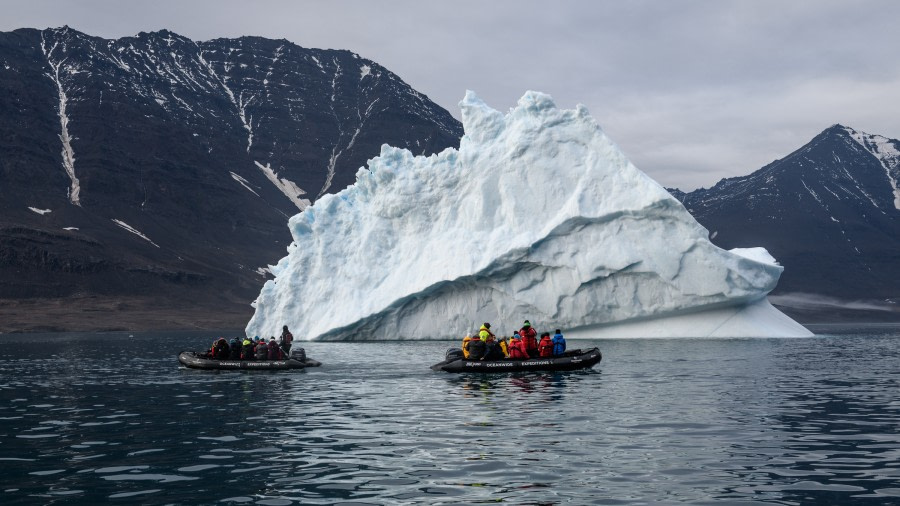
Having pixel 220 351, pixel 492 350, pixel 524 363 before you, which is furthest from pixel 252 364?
pixel 524 363

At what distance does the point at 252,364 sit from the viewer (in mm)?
37812

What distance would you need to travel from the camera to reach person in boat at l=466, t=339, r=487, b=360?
34188 millimetres

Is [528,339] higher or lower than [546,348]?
higher

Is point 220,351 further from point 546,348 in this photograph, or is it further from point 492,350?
point 546,348

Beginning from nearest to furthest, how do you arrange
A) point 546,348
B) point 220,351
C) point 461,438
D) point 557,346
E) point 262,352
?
point 461,438, point 546,348, point 557,346, point 262,352, point 220,351

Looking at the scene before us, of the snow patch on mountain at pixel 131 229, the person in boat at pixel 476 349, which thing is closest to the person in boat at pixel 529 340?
the person in boat at pixel 476 349

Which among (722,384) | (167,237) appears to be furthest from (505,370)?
(167,237)

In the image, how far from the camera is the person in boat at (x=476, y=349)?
34188 mm

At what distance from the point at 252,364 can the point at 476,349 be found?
34.8 feet

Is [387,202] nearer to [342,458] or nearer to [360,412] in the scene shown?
[360,412]

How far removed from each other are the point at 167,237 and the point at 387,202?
143451 millimetres

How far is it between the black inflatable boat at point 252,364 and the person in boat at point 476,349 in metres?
7.96

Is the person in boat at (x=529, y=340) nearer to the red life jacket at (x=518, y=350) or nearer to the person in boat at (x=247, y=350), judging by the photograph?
the red life jacket at (x=518, y=350)

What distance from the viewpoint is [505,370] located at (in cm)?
3394
